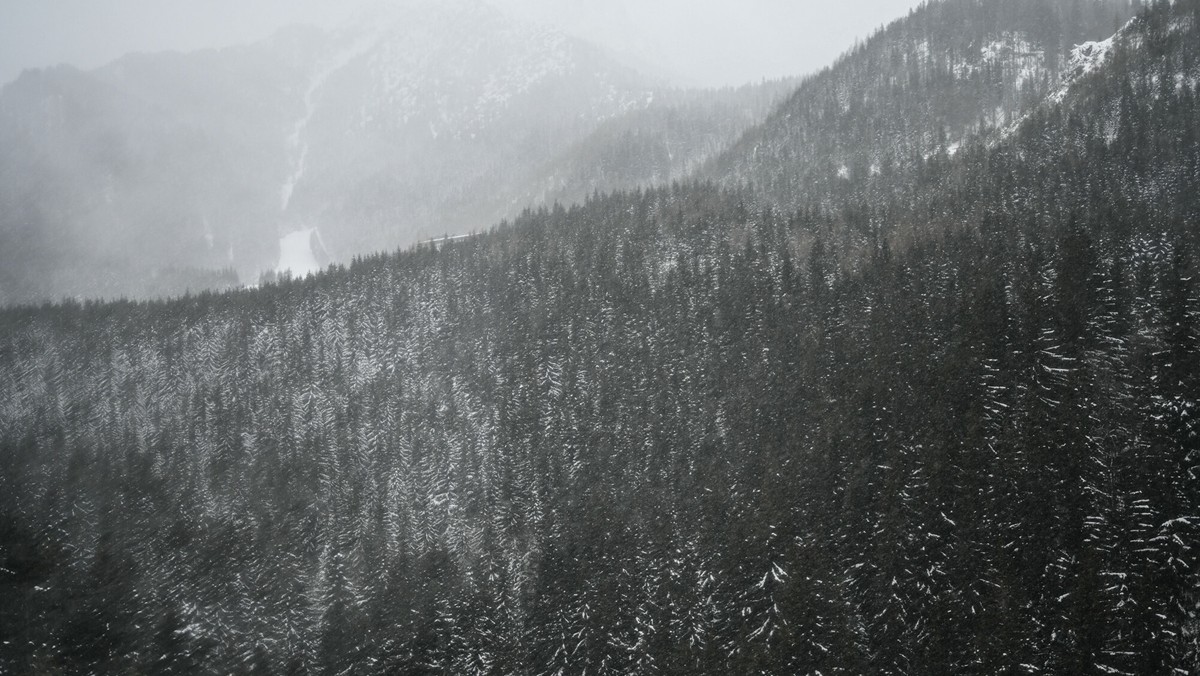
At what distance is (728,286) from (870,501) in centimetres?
3320

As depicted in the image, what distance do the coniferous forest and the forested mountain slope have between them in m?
18.1

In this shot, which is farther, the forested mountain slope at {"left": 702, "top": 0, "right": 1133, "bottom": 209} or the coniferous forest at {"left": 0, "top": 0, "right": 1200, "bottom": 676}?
the forested mountain slope at {"left": 702, "top": 0, "right": 1133, "bottom": 209}

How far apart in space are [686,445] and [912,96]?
105m

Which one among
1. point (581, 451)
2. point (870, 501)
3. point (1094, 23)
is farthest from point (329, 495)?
point (1094, 23)

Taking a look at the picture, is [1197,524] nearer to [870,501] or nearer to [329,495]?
[870,501]

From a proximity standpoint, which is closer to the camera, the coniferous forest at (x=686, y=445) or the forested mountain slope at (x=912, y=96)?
the coniferous forest at (x=686, y=445)

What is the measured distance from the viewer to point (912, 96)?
140125mm

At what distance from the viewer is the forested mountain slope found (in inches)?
4946

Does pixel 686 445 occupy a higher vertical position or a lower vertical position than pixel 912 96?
lower

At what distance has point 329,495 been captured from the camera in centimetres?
8162

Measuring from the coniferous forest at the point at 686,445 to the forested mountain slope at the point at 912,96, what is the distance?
18.1 meters

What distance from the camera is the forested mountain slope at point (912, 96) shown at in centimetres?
12562

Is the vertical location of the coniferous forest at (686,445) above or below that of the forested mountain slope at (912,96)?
below

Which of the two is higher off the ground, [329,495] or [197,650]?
[329,495]
